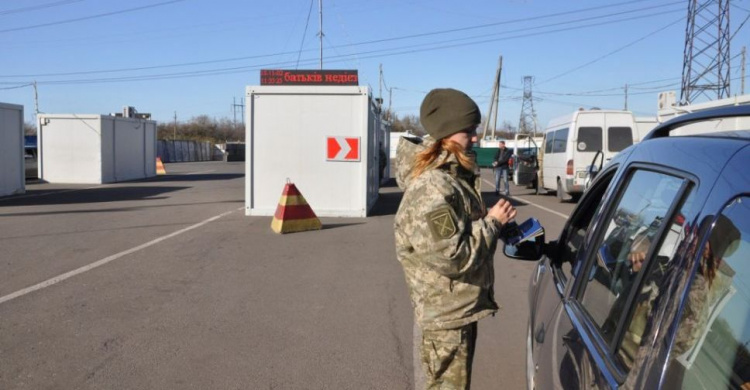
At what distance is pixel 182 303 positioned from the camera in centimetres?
630

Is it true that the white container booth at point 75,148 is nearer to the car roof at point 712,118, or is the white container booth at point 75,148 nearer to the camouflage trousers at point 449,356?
the camouflage trousers at point 449,356

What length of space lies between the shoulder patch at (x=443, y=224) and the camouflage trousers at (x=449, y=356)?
46 centimetres

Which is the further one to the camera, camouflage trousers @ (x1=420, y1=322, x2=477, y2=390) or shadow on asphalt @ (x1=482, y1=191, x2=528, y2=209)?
shadow on asphalt @ (x1=482, y1=191, x2=528, y2=209)

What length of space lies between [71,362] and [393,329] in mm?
2560

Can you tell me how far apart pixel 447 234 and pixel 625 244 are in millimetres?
692

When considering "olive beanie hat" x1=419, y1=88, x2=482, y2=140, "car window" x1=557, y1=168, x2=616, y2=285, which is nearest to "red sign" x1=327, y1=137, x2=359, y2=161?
"car window" x1=557, y1=168, x2=616, y2=285

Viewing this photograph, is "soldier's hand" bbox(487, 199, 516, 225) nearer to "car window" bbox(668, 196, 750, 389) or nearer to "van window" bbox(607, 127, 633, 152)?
"car window" bbox(668, 196, 750, 389)

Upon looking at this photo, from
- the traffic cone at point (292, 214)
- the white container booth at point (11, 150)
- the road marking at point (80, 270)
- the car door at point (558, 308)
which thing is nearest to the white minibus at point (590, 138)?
the traffic cone at point (292, 214)

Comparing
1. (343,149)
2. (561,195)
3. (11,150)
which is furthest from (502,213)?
(11,150)

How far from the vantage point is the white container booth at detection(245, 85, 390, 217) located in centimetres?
1352

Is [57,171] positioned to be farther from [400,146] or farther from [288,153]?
[400,146]

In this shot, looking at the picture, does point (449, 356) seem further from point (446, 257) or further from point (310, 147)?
A: point (310, 147)

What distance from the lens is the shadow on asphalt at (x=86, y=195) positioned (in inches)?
666

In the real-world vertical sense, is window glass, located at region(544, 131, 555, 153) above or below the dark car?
above
